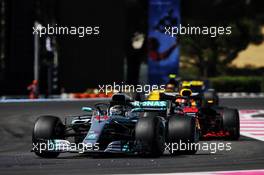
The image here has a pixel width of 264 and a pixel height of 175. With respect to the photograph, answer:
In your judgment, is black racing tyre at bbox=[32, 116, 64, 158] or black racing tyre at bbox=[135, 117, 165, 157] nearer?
black racing tyre at bbox=[135, 117, 165, 157]

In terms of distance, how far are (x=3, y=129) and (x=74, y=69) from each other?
24.8m

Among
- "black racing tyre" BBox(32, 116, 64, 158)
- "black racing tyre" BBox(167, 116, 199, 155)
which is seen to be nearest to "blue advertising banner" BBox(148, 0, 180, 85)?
"black racing tyre" BBox(167, 116, 199, 155)

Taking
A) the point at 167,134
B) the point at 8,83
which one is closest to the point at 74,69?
the point at 8,83

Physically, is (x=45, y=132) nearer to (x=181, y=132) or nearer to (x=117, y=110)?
(x=117, y=110)

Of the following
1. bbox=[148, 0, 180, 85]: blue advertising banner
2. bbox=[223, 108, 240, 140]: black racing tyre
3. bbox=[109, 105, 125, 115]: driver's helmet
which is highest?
bbox=[148, 0, 180, 85]: blue advertising banner

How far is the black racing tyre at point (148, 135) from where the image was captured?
14633 mm

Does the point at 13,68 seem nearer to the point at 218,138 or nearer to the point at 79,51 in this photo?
the point at 79,51

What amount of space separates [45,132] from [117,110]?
62.7 inches

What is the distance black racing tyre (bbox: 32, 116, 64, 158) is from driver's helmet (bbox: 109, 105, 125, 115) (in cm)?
117

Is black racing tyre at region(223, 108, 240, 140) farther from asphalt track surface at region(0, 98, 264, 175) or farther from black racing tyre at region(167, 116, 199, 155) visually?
black racing tyre at region(167, 116, 199, 155)

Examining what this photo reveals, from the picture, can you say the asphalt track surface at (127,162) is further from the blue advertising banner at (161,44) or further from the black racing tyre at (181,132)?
the blue advertising banner at (161,44)

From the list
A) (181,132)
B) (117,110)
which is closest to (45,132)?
(117,110)

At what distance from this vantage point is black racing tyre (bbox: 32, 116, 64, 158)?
15.1 metres

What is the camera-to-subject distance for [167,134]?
1556cm
